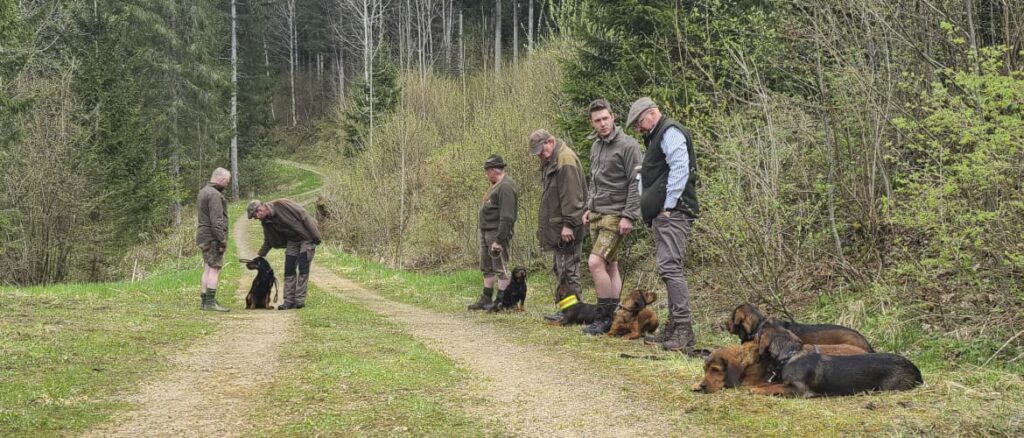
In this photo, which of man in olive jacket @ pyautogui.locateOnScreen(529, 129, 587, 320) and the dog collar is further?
man in olive jacket @ pyautogui.locateOnScreen(529, 129, 587, 320)

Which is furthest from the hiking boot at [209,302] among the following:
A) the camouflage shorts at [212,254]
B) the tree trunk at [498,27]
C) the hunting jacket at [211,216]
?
the tree trunk at [498,27]

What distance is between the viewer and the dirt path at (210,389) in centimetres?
422

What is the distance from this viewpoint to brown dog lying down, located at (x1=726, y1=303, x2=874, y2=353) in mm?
5539

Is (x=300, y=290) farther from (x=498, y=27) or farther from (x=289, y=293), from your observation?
(x=498, y=27)

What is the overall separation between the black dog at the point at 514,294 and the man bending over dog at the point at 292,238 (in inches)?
115

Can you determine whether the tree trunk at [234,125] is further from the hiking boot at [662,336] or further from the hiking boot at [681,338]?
the hiking boot at [681,338]

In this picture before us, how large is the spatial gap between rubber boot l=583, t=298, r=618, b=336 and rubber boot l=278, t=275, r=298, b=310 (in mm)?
5297

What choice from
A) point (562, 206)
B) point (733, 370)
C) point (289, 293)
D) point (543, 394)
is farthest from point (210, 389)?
point (289, 293)

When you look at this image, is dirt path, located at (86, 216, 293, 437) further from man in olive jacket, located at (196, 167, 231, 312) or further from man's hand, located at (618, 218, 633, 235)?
man's hand, located at (618, 218, 633, 235)

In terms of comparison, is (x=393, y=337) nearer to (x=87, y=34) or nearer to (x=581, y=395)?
(x=581, y=395)

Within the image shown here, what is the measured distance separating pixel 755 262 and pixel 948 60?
283cm

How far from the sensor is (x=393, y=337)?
8.02 m

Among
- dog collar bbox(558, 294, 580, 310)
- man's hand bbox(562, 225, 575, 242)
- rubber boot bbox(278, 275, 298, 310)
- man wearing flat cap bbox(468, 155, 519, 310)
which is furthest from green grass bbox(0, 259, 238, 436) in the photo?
man's hand bbox(562, 225, 575, 242)

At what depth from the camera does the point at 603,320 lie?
794cm
